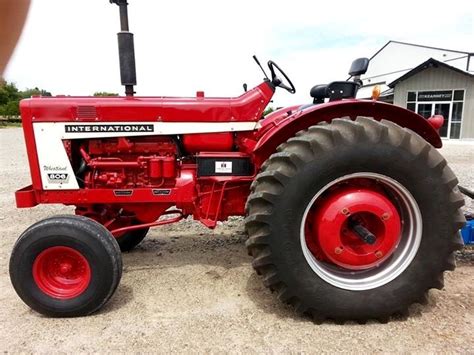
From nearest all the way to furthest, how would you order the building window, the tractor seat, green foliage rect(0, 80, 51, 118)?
green foliage rect(0, 80, 51, 118) < the tractor seat < the building window

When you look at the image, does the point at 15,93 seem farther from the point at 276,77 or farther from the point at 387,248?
the point at 387,248

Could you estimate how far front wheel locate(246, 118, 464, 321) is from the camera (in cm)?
244

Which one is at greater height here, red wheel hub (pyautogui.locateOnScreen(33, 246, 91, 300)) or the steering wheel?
the steering wheel

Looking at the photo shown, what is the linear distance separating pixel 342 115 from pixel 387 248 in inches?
38.4

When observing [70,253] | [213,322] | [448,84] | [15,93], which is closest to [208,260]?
[213,322]

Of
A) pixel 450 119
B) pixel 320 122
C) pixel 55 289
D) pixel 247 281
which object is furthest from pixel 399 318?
pixel 450 119

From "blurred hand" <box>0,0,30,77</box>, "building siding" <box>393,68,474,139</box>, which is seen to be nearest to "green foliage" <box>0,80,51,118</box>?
"blurred hand" <box>0,0,30,77</box>

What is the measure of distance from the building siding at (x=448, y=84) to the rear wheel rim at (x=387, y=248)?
16961mm

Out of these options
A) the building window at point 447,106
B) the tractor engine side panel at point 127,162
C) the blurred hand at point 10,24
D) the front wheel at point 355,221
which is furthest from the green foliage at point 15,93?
the building window at point 447,106

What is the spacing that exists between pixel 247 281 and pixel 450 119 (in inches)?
684

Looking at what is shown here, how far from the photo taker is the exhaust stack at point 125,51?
3014 millimetres

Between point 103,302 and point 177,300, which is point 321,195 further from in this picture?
point 103,302

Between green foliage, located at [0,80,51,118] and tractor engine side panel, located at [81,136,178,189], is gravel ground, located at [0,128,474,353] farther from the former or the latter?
green foliage, located at [0,80,51,118]

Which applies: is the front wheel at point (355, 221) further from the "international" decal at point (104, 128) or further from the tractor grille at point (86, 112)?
the tractor grille at point (86, 112)
